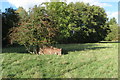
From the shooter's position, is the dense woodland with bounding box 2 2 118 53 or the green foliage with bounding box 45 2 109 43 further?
the green foliage with bounding box 45 2 109 43

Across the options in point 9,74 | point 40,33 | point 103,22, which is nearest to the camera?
point 9,74

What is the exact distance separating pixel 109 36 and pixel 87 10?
6.79 meters

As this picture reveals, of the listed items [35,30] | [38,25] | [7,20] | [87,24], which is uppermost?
[87,24]

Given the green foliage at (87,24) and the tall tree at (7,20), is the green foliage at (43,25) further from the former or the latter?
the green foliage at (87,24)

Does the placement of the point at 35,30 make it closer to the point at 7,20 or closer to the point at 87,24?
the point at 7,20

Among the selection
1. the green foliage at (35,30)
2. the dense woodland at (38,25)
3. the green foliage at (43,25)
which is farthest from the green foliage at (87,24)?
the green foliage at (35,30)

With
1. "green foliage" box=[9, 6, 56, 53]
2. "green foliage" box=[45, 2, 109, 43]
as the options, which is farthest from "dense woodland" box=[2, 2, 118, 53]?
"green foliage" box=[45, 2, 109, 43]

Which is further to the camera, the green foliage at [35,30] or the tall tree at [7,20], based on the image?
the tall tree at [7,20]

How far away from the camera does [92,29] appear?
890 inches

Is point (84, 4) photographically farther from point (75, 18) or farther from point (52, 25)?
point (52, 25)

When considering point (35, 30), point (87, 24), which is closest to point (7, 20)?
point (35, 30)

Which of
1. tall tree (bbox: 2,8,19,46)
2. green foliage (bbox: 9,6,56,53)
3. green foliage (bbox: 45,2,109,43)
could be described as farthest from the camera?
green foliage (bbox: 45,2,109,43)

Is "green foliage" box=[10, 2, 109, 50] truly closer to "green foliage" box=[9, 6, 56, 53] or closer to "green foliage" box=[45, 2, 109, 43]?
"green foliage" box=[9, 6, 56, 53]

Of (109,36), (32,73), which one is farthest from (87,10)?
(32,73)
